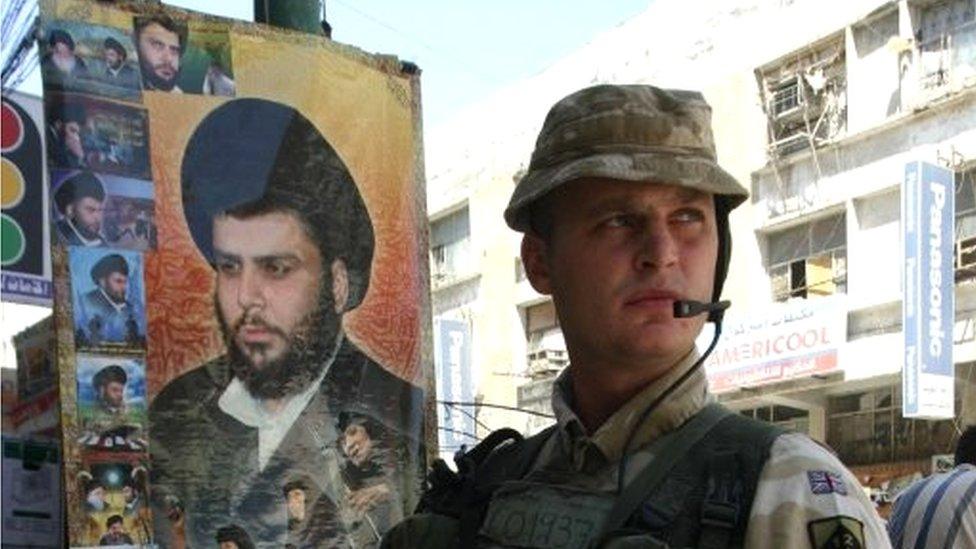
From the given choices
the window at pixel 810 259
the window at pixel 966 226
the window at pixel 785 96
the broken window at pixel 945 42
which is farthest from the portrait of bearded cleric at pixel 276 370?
the window at pixel 785 96

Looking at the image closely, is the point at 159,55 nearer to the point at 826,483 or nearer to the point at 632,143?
the point at 632,143

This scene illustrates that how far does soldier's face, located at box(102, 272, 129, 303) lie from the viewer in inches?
→ 111

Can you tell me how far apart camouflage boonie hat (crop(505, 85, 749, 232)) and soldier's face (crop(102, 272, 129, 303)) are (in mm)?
1452

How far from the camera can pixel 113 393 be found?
110 inches

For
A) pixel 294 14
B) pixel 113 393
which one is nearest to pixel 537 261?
pixel 113 393

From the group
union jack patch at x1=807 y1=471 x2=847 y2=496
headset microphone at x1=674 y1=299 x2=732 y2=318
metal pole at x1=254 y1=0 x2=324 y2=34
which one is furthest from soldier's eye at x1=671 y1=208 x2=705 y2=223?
metal pole at x1=254 y1=0 x2=324 y2=34

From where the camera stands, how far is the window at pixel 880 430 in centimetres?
1366

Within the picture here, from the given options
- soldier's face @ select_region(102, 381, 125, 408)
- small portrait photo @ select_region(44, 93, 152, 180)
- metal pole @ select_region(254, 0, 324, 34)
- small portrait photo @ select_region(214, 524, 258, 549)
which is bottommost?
small portrait photo @ select_region(214, 524, 258, 549)

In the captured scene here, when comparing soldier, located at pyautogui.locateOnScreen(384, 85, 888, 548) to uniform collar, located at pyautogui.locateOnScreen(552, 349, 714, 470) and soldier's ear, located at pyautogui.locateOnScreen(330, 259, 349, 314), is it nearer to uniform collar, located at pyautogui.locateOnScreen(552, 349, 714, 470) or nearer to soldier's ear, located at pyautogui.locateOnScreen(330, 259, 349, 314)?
uniform collar, located at pyautogui.locateOnScreen(552, 349, 714, 470)

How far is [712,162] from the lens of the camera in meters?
1.59

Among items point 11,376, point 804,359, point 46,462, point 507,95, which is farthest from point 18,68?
point 507,95

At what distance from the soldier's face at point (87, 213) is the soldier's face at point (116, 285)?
11 centimetres

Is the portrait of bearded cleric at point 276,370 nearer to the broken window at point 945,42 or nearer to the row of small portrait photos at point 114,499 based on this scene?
the row of small portrait photos at point 114,499

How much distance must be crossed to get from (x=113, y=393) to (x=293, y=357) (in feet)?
1.58
